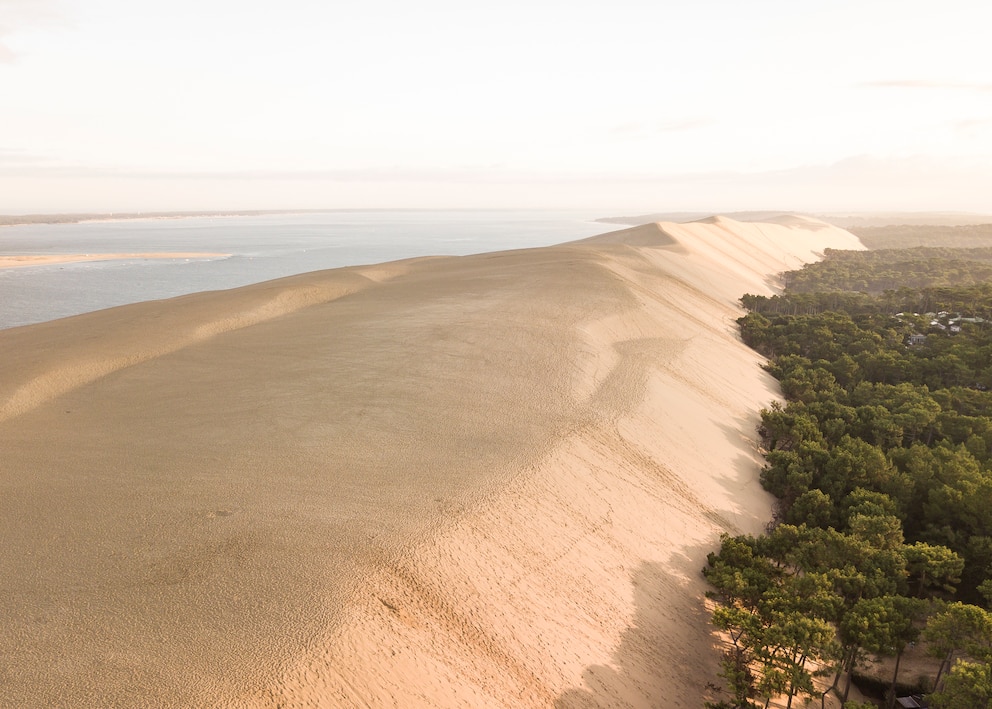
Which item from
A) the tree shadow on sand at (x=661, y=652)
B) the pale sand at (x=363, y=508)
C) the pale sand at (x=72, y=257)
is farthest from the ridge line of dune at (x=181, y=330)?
the pale sand at (x=72, y=257)

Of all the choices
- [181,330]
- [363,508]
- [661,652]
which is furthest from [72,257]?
[661,652]

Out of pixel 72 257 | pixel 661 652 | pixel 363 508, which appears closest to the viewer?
pixel 363 508

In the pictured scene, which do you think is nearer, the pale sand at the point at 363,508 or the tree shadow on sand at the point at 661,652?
the pale sand at the point at 363,508

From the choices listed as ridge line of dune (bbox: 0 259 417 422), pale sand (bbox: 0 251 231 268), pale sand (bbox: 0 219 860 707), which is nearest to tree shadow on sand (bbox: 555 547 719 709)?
pale sand (bbox: 0 219 860 707)

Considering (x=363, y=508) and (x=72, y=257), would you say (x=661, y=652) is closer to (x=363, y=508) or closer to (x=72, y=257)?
(x=363, y=508)

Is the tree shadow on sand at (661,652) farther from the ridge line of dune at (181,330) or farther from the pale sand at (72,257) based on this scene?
the pale sand at (72,257)

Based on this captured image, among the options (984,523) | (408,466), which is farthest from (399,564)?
(984,523)
